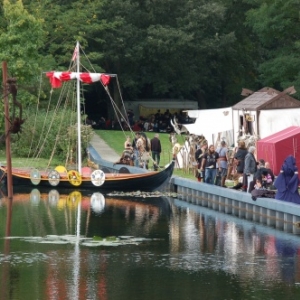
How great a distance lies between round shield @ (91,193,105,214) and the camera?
36812 millimetres

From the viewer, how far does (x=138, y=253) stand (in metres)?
28.1

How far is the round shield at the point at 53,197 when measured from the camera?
38787 millimetres

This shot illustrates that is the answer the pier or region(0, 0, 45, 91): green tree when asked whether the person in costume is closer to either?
the pier

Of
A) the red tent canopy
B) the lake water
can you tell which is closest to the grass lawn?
the red tent canopy

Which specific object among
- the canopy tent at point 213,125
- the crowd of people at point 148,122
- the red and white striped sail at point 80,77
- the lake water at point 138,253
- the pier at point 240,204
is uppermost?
the red and white striped sail at point 80,77

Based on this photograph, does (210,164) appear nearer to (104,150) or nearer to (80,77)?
(80,77)

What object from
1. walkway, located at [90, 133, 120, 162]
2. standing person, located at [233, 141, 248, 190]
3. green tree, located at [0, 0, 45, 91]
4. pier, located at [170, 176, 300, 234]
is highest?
green tree, located at [0, 0, 45, 91]

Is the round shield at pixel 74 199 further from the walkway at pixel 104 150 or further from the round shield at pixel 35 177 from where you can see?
the walkway at pixel 104 150

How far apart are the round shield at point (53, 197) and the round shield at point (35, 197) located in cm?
39

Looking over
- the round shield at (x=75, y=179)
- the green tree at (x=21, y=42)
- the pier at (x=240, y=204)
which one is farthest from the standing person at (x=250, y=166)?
the green tree at (x=21, y=42)

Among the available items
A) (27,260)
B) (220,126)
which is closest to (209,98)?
(220,126)

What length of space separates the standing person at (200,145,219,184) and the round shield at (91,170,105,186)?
439cm

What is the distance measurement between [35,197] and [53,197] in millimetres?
632

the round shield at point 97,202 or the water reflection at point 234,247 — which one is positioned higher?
the round shield at point 97,202
